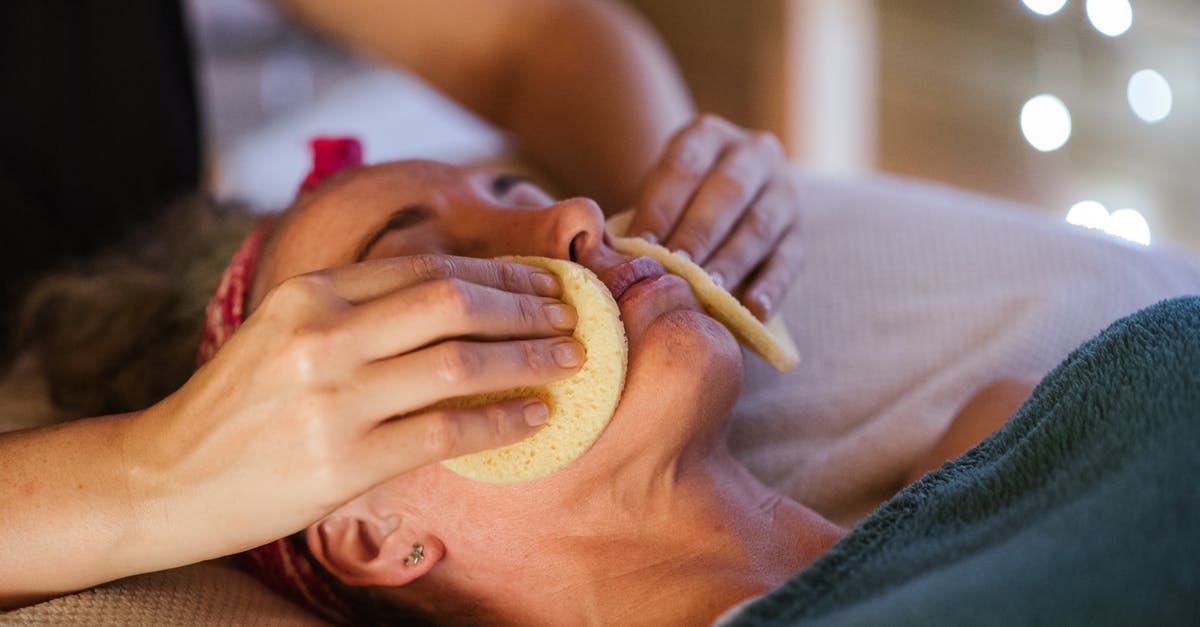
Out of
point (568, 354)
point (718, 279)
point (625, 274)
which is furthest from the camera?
point (718, 279)

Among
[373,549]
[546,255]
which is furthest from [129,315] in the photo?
[546,255]

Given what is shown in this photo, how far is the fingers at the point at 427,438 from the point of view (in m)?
0.75

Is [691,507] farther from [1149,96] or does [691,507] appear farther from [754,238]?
[1149,96]

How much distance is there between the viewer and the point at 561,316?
85 cm

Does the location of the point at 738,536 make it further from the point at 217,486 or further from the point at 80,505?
the point at 80,505

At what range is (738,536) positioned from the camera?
0.99 meters

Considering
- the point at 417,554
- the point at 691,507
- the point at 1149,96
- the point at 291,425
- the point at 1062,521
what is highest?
the point at 1149,96

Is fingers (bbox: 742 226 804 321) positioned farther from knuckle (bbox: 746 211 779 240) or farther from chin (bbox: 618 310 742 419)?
chin (bbox: 618 310 742 419)

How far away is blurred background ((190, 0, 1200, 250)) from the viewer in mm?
2043

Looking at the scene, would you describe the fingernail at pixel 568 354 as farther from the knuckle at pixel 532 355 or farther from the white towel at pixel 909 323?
the white towel at pixel 909 323

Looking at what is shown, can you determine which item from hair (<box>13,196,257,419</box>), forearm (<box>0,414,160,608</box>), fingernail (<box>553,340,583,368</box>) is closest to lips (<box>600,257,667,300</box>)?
fingernail (<box>553,340,583,368</box>)

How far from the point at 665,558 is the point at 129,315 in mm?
740

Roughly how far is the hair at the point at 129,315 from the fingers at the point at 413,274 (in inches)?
20.9

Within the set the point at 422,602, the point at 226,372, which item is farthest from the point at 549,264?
the point at 422,602
